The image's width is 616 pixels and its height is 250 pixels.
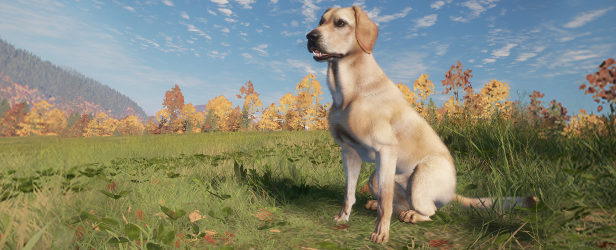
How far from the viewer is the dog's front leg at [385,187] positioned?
8.13 feet

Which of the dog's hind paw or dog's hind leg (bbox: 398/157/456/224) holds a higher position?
dog's hind leg (bbox: 398/157/456/224)

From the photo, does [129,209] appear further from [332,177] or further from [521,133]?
[521,133]

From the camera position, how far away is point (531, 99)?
7.60m

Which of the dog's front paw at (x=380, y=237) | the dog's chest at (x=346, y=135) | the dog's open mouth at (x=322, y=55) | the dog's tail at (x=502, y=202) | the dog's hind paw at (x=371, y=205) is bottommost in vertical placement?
the dog's front paw at (x=380, y=237)

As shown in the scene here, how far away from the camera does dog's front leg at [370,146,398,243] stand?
2.48 m

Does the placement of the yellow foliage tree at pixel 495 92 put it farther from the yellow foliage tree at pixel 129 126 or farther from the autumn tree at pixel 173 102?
the yellow foliage tree at pixel 129 126

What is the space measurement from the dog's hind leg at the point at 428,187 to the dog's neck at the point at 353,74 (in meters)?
0.88

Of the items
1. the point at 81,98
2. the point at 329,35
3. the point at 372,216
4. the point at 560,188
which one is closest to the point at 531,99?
the point at 560,188

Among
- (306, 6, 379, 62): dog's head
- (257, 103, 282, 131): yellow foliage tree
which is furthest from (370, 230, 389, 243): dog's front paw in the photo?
(257, 103, 282, 131): yellow foliage tree

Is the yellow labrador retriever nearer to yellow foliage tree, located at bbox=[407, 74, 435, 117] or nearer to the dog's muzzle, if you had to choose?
the dog's muzzle

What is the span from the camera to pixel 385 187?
8.13ft

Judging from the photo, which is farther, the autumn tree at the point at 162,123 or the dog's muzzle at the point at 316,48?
the autumn tree at the point at 162,123

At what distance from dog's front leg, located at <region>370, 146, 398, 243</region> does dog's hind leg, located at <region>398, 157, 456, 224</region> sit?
33 cm

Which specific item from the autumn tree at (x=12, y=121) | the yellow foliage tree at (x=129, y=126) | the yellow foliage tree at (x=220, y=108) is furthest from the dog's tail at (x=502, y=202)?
the autumn tree at (x=12, y=121)
